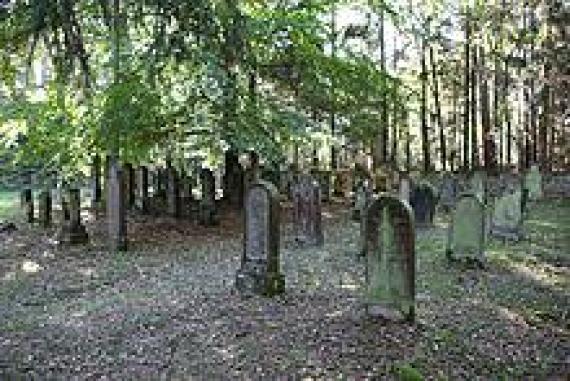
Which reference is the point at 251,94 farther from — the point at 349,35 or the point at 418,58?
the point at 418,58

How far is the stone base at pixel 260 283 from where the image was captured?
360 inches

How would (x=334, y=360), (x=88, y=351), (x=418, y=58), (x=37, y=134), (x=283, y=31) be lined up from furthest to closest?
(x=418, y=58)
(x=283, y=31)
(x=37, y=134)
(x=88, y=351)
(x=334, y=360)

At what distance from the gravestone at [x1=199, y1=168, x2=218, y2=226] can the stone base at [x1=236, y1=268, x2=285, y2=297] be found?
296 inches

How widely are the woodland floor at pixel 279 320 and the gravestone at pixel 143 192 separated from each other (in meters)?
5.21

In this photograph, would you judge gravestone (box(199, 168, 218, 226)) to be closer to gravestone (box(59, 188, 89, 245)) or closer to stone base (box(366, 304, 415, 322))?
gravestone (box(59, 188, 89, 245))

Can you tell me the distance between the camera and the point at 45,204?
17.5m

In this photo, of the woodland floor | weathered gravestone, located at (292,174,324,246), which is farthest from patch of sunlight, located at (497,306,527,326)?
weathered gravestone, located at (292,174,324,246)

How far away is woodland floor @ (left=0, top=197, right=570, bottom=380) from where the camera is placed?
6.98 meters

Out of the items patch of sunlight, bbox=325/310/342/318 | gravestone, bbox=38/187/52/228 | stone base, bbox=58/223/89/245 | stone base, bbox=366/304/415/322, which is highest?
gravestone, bbox=38/187/52/228

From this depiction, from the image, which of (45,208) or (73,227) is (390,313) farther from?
(45,208)

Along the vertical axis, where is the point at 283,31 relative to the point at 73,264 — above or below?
above

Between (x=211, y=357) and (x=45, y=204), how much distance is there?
1160 centimetres

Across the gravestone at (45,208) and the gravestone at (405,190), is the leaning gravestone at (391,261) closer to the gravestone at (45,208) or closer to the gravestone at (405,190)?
the gravestone at (405,190)

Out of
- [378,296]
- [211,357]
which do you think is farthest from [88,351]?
[378,296]
